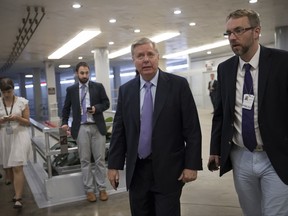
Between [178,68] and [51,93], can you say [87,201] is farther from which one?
[178,68]

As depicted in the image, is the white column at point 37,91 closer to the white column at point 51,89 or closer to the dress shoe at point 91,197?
the white column at point 51,89

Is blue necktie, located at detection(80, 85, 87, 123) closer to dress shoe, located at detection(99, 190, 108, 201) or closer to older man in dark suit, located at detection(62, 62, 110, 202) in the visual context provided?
older man in dark suit, located at detection(62, 62, 110, 202)

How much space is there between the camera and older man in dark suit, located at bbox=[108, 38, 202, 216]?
1.98 meters

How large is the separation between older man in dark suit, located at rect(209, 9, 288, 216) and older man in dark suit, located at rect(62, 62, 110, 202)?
2213 millimetres

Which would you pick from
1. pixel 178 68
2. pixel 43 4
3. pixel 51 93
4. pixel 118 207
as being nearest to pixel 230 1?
pixel 43 4

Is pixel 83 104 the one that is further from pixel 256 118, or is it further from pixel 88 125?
pixel 256 118

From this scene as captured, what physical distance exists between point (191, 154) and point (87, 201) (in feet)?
7.84

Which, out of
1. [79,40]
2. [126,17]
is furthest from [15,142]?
[79,40]

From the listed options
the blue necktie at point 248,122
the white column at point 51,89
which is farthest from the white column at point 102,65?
the blue necktie at point 248,122

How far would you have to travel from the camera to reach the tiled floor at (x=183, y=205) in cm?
348

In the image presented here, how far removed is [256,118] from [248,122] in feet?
0.17

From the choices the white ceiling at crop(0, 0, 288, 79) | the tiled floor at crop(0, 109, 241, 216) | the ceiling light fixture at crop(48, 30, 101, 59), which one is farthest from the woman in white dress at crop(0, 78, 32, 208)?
the ceiling light fixture at crop(48, 30, 101, 59)

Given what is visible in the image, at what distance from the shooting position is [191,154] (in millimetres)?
1978

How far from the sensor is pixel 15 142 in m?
3.82
